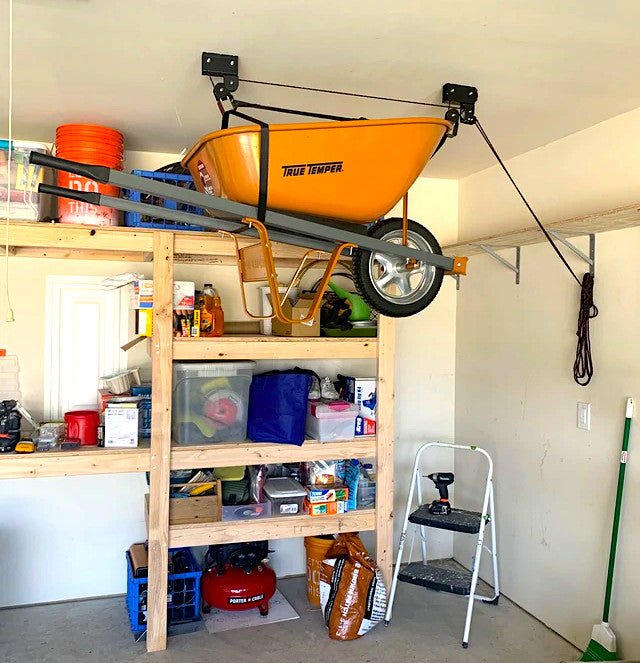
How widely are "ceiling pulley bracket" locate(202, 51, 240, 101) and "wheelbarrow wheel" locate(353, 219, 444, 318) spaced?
77 centimetres

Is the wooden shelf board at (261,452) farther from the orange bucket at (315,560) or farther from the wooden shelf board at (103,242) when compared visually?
the wooden shelf board at (103,242)

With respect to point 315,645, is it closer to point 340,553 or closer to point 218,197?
point 340,553

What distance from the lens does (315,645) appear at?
3098 mm

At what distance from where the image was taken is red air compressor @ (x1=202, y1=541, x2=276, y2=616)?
3.25 metres

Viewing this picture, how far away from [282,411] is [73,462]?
101 cm

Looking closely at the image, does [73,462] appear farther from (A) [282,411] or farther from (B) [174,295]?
(A) [282,411]

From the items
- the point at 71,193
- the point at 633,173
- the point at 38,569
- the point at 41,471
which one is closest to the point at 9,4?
the point at 71,193

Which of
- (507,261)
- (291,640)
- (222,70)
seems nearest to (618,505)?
(507,261)

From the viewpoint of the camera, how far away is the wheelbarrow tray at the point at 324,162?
2.12 meters

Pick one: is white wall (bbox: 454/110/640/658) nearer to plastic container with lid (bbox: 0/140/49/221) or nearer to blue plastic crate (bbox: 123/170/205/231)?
blue plastic crate (bbox: 123/170/205/231)

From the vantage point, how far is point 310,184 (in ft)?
7.28

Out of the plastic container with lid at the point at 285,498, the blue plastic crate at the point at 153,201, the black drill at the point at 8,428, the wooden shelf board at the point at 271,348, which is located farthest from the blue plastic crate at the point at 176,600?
the blue plastic crate at the point at 153,201

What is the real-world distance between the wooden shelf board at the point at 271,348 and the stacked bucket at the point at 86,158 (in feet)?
2.26

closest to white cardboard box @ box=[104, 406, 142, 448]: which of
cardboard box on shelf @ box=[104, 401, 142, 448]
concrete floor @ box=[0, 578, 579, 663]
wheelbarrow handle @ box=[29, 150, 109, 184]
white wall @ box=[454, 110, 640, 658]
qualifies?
cardboard box on shelf @ box=[104, 401, 142, 448]
